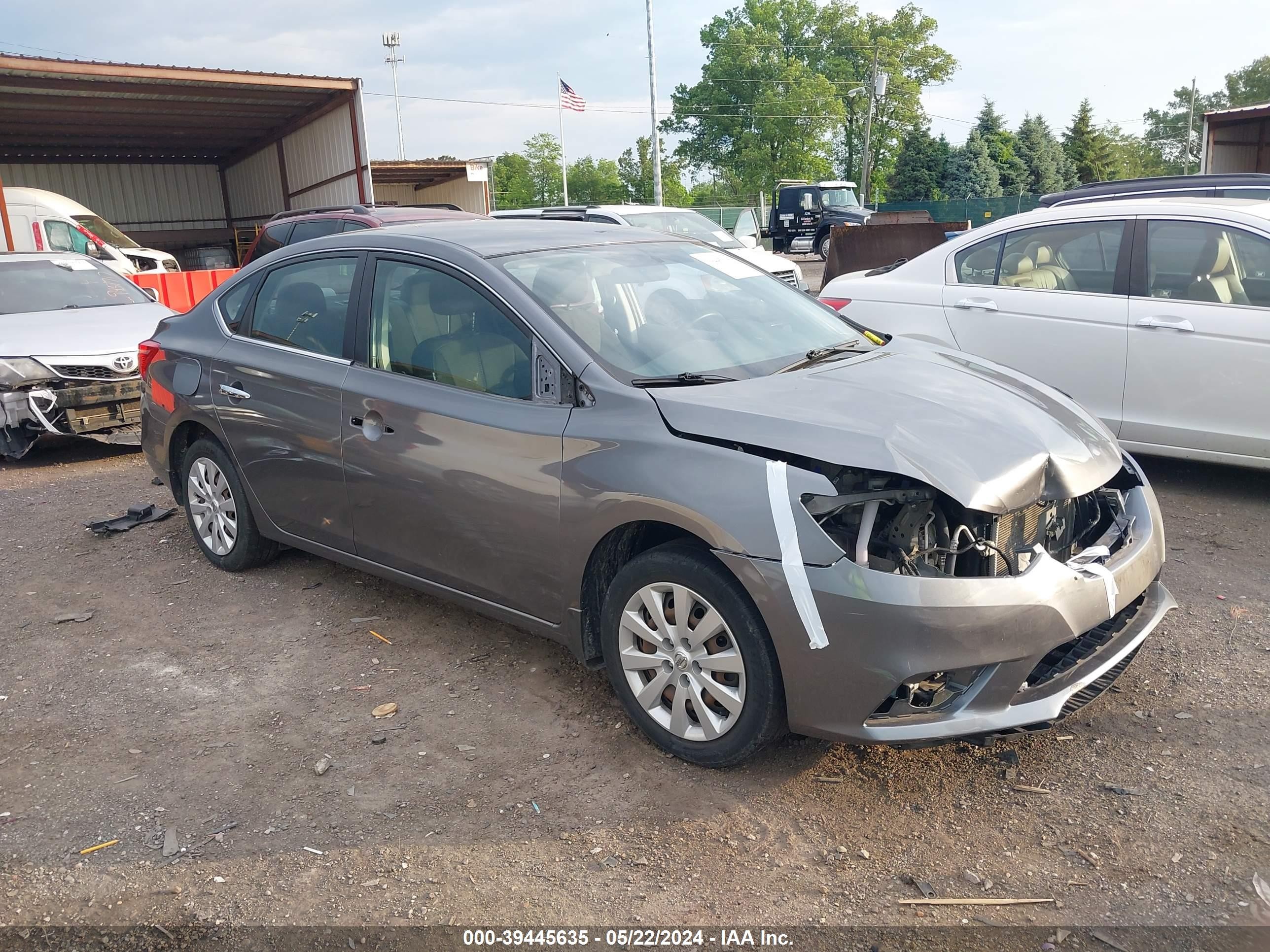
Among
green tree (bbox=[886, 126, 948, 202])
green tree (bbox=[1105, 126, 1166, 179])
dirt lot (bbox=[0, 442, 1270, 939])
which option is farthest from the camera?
green tree (bbox=[1105, 126, 1166, 179])

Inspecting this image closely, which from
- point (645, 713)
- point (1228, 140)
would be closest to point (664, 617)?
point (645, 713)

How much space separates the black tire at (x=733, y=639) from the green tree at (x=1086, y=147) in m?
61.7

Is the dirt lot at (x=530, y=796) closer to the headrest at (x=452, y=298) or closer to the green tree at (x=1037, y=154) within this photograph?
the headrest at (x=452, y=298)

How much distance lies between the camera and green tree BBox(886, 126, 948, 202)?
50.1 m

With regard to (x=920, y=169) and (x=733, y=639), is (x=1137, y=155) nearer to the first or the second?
(x=920, y=169)

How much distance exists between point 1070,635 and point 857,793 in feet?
2.60

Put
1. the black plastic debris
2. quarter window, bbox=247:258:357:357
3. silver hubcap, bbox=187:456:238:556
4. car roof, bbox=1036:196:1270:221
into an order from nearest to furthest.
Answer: quarter window, bbox=247:258:357:357
silver hubcap, bbox=187:456:238:556
car roof, bbox=1036:196:1270:221
the black plastic debris

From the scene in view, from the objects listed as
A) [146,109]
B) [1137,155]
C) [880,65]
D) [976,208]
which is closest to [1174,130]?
[1137,155]

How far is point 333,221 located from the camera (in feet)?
37.8

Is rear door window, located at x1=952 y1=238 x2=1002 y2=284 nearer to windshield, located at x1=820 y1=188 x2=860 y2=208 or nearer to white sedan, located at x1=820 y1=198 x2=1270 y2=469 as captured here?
white sedan, located at x1=820 y1=198 x2=1270 y2=469

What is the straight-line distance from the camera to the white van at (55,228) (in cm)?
1756

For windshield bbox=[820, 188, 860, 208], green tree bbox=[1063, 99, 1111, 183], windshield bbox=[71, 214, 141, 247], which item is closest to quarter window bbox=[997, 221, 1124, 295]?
windshield bbox=[71, 214, 141, 247]

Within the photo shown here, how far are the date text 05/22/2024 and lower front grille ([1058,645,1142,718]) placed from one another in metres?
1.10

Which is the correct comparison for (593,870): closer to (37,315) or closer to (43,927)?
(43,927)
